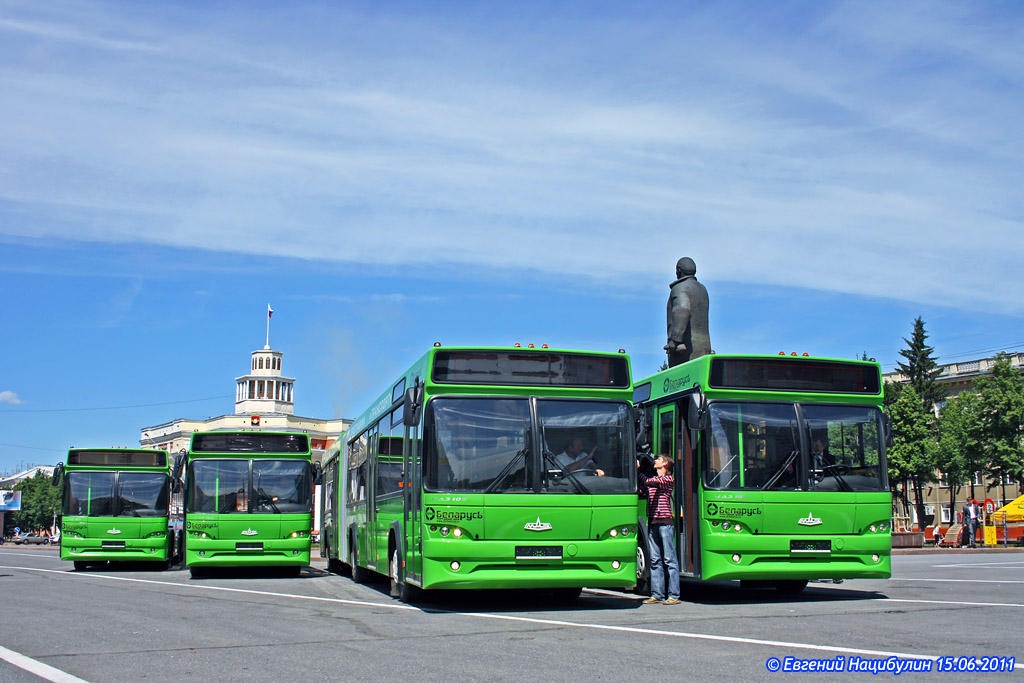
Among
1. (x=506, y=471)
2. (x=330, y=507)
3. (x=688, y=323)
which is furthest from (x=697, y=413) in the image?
(x=330, y=507)

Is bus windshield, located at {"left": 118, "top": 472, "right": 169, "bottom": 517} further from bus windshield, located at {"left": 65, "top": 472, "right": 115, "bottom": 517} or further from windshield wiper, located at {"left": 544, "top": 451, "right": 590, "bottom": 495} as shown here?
windshield wiper, located at {"left": 544, "top": 451, "right": 590, "bottom": 495}

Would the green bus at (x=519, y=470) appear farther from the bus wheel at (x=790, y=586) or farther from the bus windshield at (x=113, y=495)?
the bus windshield at (x=113, y=495)

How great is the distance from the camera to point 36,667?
8.19m

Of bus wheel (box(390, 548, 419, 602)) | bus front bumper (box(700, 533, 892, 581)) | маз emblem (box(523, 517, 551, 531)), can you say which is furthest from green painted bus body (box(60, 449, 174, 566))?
bus front bumper (box(700, 533, 892, 581))

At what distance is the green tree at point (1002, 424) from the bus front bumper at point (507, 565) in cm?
6411

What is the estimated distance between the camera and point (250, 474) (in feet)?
70.0

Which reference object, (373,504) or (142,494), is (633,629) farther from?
(142,494)

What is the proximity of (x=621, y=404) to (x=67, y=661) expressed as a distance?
6.45 m

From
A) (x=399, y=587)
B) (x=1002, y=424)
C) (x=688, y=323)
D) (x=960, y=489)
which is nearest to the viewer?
(x=399, y=587)

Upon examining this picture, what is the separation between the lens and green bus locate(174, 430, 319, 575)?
20.8 m

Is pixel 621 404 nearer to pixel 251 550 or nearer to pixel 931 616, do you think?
pixel 931 616

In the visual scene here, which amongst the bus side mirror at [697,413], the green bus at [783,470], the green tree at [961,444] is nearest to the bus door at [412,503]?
the green bus at [783,470]

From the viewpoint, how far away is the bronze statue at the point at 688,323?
59.6ft

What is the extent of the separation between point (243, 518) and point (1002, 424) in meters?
60.6
